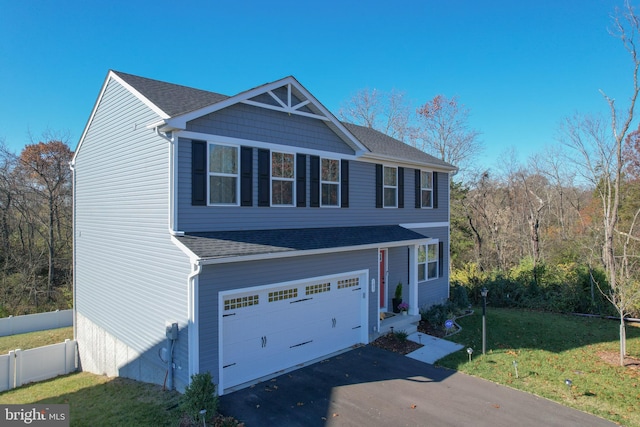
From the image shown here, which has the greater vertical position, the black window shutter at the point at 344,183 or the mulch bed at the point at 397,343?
the black window shutter at the point at 344,183

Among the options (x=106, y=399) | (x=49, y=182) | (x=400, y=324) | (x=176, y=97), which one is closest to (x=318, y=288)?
(x=400, y=324)

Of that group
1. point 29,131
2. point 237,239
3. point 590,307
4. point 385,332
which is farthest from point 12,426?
point 29,131

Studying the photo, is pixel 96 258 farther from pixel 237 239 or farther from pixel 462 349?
pixel 462 349

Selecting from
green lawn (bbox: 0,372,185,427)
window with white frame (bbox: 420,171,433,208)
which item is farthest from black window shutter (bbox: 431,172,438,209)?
green lawn (bbox: 0,372,185,427)

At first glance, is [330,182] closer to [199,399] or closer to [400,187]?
[400,187]

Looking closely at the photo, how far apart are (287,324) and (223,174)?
13.5 ft

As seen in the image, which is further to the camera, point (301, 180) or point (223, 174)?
point (301, 180)

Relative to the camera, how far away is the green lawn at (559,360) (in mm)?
7898

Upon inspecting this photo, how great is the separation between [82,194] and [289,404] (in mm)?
10529

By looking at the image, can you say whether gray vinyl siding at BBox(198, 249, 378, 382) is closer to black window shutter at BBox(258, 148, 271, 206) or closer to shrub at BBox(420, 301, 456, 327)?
black window shutter at BBox(258, 148, 271, 206)

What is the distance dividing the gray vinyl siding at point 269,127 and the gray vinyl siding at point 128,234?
1.32 m

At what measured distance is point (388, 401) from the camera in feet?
25.5

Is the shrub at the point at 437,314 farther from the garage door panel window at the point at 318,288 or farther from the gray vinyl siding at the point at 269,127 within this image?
the gray vinyl siding at the point at 269,127

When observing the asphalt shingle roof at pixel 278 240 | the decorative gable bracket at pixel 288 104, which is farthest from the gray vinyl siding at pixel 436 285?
the decorative gable bracket at pixel 288 104
